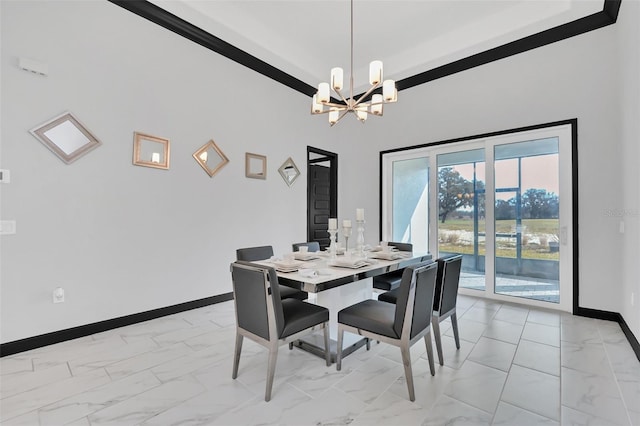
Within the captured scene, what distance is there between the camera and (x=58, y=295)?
2.55 metres

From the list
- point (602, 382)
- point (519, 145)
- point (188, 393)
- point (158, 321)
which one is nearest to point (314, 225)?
point (158, 321)

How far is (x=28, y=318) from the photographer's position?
242 centimetres

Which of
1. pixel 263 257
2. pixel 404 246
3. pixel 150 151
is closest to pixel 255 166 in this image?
pixel 150 151

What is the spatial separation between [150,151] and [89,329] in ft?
6.00

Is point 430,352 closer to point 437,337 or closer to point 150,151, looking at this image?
point 437,337

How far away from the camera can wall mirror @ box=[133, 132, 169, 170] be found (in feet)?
10.0

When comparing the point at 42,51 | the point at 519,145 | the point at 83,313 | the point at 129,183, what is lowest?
the point at 83,313

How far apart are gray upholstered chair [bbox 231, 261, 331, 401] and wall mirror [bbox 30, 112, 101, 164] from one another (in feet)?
6.53

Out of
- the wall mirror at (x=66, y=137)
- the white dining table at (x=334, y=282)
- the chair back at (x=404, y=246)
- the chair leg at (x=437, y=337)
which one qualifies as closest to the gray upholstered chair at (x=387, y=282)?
the white dining table at (x=334, y=282)

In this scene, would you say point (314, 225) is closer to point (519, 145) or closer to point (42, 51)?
point (519, 145)

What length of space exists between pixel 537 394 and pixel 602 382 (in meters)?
0.55

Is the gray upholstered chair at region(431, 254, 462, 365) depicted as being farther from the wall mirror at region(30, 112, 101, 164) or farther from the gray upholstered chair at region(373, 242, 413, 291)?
the wall mirror at region(30, 112, 101, 164)

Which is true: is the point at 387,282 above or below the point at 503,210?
below

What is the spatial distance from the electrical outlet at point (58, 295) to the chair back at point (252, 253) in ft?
4.98
